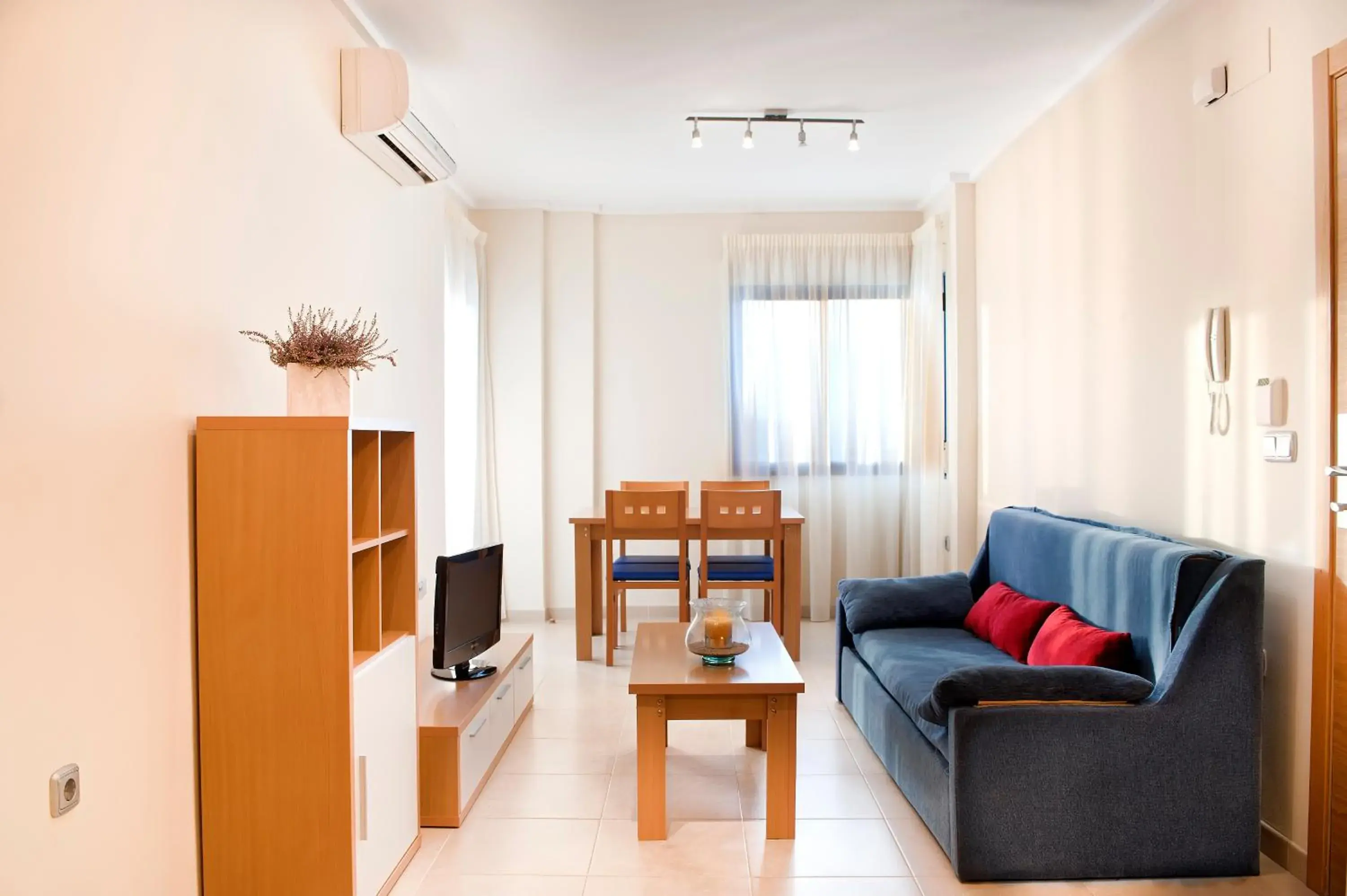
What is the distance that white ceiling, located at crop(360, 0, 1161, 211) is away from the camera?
3270 mm

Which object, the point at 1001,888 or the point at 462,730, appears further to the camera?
the point at 462,730

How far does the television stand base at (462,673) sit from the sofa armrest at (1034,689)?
1.77m

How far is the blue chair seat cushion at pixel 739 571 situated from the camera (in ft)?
15.8

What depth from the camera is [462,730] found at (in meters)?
2.80

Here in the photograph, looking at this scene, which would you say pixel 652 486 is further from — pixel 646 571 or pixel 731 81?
pixel 731 81

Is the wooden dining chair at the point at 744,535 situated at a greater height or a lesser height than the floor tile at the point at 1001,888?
greater

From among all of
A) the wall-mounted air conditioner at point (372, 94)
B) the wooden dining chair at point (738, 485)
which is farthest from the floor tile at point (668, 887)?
the wooden dining chair at point (738, 485)

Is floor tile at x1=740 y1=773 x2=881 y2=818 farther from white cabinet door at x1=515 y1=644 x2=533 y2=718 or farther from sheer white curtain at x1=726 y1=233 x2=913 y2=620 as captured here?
sheer white curtain at x1=726 y1=233 x2=913 y2=620

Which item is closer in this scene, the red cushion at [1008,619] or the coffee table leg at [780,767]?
the coffee table leg at [780,767]

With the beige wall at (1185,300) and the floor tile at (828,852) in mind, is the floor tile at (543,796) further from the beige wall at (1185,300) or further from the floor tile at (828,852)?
the beige wall at (1185,300)

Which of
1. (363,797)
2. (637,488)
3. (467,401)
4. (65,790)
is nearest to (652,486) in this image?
(637,488)

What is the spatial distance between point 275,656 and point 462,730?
878 mm

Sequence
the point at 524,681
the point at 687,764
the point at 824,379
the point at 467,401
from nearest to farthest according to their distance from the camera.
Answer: the point at 687,764
the point at 524,681
the point at 467,401
the point at 824,379

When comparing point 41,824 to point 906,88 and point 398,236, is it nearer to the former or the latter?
point 398,236
